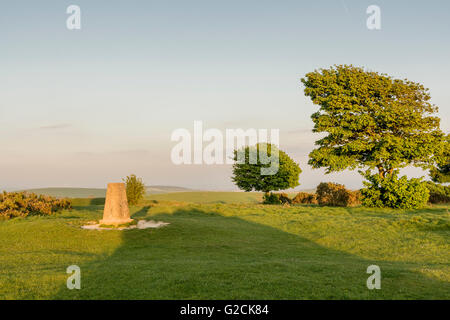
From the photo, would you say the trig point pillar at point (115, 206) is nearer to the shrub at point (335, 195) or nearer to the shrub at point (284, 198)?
the shrub at point (335, 195)

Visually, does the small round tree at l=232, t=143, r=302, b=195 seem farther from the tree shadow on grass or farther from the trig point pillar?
the tree shadow on grass

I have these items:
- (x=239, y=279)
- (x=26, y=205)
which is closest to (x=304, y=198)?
(x=26, y=205)

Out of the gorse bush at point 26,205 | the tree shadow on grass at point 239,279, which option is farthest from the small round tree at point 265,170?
the tree shadow on grass at point 239,279

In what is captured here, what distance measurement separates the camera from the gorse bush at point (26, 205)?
86.9 ft

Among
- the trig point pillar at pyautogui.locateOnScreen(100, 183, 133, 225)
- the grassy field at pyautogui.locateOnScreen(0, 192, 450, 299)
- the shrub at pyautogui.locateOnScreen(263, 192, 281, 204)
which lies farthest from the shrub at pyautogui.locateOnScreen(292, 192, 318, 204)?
the trig point pillar at pyautogui.locateOnScreen(100, 183, 133, 225)

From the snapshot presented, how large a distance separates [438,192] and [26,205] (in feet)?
135

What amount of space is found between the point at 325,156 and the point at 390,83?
9.76 metres

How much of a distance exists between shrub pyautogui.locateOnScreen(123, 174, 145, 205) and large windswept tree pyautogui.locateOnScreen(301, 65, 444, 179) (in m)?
17.6

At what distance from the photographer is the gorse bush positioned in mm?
26487

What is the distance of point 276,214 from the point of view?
26.5 m

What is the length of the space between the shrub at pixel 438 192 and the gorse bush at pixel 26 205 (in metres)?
37.7

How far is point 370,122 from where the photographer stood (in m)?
32.2

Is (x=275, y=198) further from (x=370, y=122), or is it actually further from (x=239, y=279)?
(x=239, y=279)

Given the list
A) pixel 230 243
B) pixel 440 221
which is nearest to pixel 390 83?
pixel 440 221
